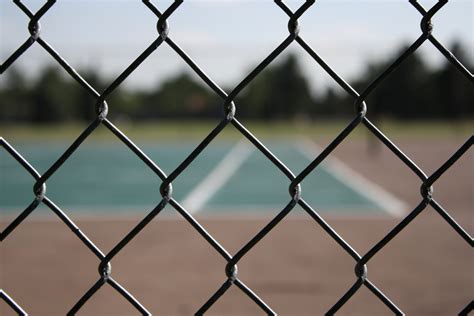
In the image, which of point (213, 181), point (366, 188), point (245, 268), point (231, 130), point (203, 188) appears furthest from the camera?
point (231, 130)

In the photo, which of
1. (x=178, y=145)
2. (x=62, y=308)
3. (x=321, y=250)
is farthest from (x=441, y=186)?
(x=178, y=145)

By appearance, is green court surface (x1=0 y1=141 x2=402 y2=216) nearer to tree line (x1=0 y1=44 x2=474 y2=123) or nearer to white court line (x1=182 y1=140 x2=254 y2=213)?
white court line (x1=182 y1=140 x2=254 y2=213)

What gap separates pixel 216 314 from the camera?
433 centimetres

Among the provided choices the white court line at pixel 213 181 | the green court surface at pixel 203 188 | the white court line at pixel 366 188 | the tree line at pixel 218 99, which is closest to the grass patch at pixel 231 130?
the tree line at pixel 218 99

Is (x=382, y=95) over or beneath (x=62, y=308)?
over


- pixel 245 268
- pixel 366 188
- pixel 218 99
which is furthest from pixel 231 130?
pixel 245 268

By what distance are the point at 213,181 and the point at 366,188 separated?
13.2 ft

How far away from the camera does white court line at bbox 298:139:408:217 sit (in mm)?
9250

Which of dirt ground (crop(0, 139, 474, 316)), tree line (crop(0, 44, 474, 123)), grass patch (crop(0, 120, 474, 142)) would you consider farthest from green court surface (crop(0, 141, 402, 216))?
tree line (crop(0, 44, 474, 123))

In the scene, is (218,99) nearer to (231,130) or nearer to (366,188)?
(231,130)

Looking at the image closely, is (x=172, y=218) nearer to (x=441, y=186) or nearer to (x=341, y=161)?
(x=441, y=186)

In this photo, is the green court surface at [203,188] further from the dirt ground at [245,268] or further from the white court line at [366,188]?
the dirt ground at [245,268]

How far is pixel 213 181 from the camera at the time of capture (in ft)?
44.1

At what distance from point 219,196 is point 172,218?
2891mm
